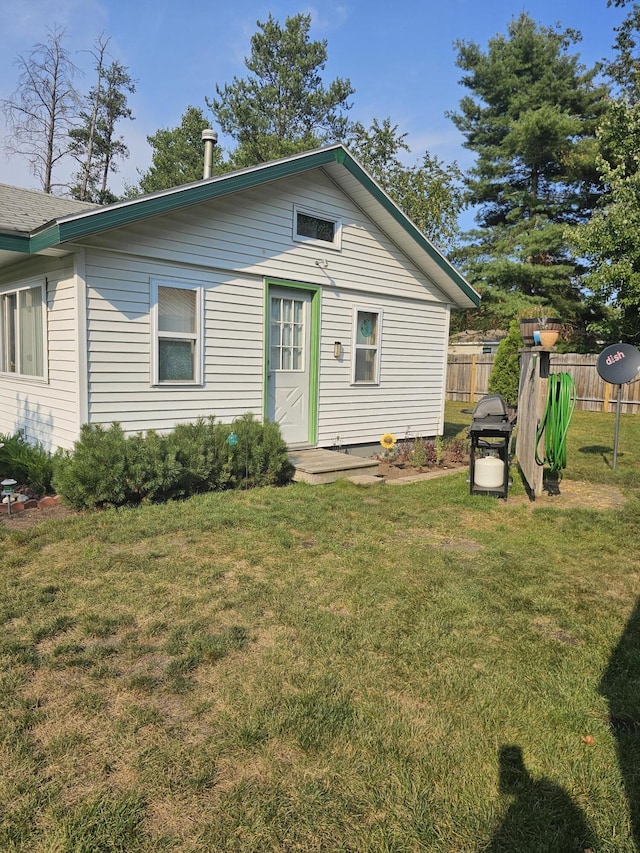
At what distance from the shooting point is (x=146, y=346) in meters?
6.55

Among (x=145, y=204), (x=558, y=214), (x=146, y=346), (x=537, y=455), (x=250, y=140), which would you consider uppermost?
(x=250, y=140)

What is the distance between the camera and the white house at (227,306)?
6207 mm

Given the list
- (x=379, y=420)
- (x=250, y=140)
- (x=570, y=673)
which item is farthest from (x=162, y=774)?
(x=250, y=140)

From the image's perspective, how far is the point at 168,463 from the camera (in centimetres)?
583

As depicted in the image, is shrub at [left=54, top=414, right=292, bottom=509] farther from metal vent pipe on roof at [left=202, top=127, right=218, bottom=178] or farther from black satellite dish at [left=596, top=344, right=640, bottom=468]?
black satellite dish at [left=596, top=344, right=640, bottom=468]

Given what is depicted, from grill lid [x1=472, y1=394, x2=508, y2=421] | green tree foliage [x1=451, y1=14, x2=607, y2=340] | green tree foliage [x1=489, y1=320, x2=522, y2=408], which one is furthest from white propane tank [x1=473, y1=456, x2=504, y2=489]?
green tree foliage [x1=451, y1=14, x2=607, y2=340]

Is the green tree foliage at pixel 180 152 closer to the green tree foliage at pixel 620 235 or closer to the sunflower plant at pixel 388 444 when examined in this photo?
the green tree foliage at pixel 620 235

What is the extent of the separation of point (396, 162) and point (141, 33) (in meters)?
11.0

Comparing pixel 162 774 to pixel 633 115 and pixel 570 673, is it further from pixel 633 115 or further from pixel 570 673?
pixel 633 115

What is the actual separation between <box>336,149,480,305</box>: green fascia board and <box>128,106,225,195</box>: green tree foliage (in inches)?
909

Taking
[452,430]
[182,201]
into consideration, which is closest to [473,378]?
[452,430]

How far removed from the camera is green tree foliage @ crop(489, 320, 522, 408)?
16.0 metres

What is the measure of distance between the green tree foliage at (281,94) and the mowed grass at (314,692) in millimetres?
25472

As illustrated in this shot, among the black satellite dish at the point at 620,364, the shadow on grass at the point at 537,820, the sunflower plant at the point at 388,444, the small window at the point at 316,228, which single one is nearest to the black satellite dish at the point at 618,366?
the black satellite dish at the point at 620,364
